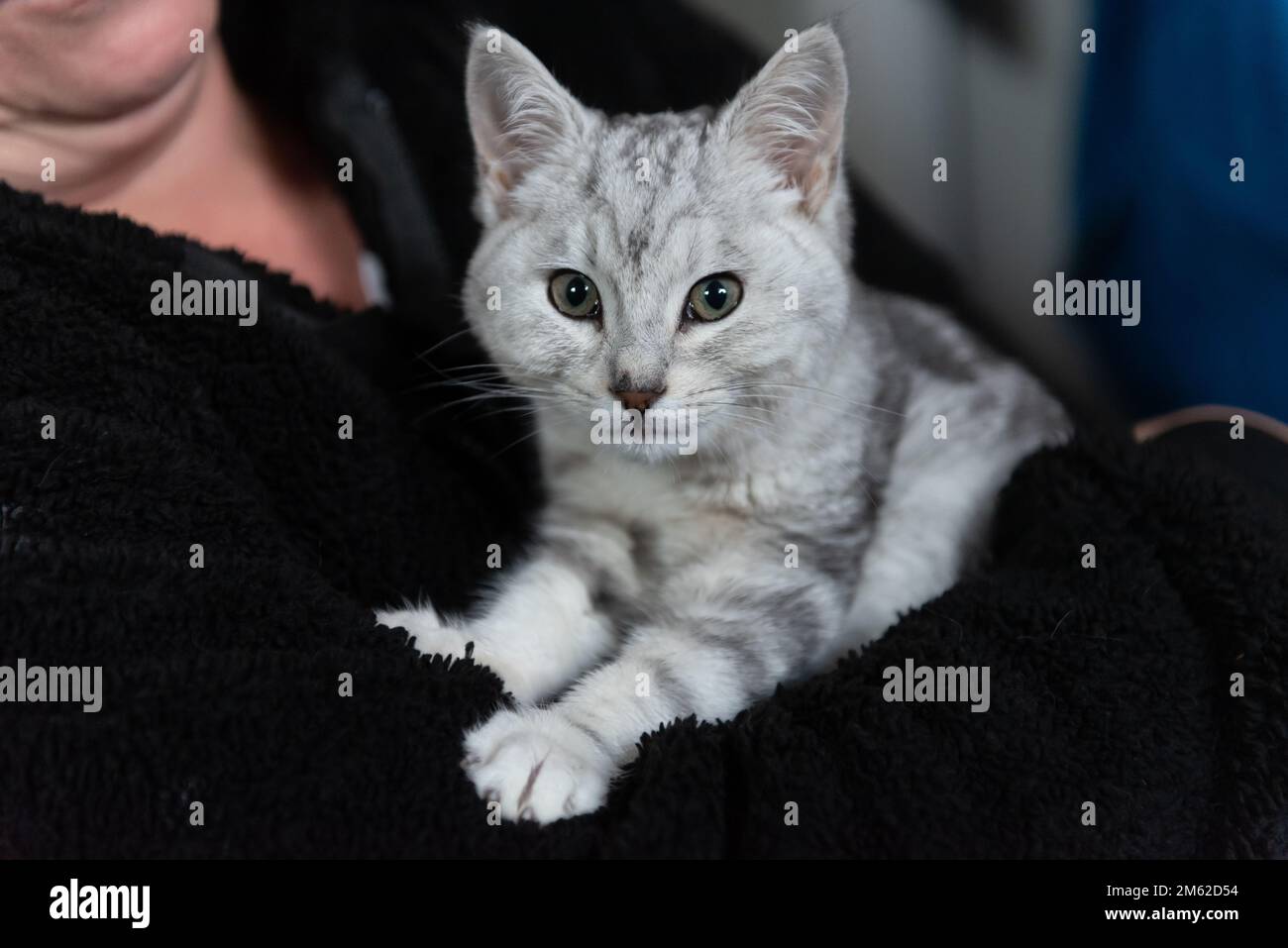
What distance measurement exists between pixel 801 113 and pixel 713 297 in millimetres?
280

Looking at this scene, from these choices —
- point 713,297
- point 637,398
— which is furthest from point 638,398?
point 713,297

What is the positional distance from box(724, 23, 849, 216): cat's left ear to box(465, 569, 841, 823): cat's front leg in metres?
0.55

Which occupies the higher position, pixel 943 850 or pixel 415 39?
pixel 415 39

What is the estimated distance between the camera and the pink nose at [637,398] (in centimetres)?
118

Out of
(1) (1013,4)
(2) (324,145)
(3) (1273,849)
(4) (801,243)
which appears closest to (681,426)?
(4) (801,243)

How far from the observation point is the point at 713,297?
1.27m

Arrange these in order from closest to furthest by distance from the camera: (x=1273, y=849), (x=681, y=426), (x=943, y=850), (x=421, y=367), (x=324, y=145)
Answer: (x=943, y=850) → (x=1273, y=849) → (x=681, y=426) → (x=421, y=367) → (x=324, y=145)

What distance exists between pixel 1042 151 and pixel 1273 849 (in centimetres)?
133

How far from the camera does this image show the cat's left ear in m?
1.25

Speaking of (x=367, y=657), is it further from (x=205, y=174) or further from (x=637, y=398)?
(x=205, y=174)

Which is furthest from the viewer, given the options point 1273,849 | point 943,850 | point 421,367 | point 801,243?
point 421,367

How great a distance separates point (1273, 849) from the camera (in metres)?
1.11

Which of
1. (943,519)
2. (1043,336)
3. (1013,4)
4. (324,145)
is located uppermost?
(1013,4)

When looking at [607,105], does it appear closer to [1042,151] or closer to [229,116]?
[229,116]
